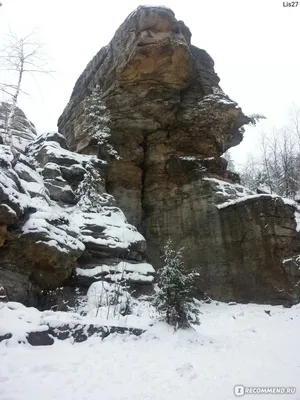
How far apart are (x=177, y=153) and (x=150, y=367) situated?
1627 centimetres

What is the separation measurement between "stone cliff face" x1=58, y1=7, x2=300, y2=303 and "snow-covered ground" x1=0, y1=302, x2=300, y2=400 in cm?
754

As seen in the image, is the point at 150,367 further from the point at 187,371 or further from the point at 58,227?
the point at 58,227

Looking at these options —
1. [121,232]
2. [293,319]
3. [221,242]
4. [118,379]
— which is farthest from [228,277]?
[118,379]

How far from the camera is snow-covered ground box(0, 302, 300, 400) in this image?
15.1 ft

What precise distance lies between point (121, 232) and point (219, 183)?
7.76 meters

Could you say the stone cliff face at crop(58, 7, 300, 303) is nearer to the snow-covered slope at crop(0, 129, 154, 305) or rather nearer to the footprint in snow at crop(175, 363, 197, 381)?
the snow-covered slope at crop(0, 129, 154, 305)

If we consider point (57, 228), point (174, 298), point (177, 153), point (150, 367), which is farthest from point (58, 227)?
point (177, 153)

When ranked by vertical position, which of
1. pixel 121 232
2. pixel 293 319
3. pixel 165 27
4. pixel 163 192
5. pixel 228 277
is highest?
pixel 165 27

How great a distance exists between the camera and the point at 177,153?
20812 mm

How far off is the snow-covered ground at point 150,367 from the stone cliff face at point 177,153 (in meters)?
7.54

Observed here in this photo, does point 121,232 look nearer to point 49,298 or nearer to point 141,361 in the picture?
point 49,298

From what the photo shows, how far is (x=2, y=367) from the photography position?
15.9 feet

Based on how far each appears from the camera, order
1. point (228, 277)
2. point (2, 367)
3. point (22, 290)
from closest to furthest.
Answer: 1. point (2, 367)
2. point (22, 290)
3. point (228, 277)

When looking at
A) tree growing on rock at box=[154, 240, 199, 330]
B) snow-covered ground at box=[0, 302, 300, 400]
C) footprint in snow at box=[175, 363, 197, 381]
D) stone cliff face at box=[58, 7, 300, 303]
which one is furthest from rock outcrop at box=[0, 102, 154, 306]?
footprint in snow at box=[175, 363, 197, 381]
